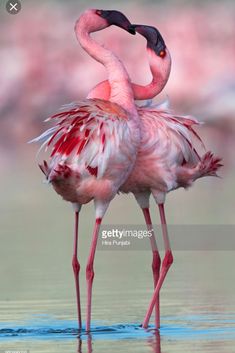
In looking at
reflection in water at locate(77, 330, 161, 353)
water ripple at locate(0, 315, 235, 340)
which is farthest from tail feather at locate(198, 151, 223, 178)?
reflection in water at locate(77, 330, 161, 353)

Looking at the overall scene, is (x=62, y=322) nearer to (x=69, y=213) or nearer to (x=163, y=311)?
(x=163, y=311)

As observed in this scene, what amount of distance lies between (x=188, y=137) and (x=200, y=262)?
87.9 inches

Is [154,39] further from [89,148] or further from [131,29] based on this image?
[89,148]

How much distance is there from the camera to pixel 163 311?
10.1 m

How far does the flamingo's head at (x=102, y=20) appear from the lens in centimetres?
1027

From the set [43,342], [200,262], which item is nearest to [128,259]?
[200,262]

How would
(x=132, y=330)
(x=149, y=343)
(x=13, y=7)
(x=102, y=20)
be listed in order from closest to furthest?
(x=149, y=343) < (x=132, y=330) < (x=102, y=20) < (x=13, y=7)

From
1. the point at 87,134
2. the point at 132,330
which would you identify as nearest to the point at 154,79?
the point at 87,134

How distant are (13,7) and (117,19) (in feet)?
2.59

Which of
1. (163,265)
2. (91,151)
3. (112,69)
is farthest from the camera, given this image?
(163,265)

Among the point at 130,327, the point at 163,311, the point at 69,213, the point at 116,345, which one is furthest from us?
the point at 69,213

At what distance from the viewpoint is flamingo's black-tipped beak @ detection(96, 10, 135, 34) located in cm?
1036

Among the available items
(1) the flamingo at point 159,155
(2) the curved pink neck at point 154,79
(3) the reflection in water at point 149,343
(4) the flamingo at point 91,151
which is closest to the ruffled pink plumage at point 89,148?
(4) the flamingo at point 91,151

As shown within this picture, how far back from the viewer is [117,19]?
34.2ft
